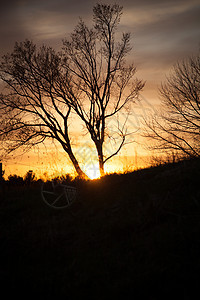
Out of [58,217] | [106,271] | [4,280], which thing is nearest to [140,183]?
[58,217]

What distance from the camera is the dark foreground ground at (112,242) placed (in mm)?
4418

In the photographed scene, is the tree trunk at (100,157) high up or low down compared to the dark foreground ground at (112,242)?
up

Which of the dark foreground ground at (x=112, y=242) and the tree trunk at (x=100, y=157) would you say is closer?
the dark foreground ground at (x=112, y=242)

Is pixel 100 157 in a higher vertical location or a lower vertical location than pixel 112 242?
higher

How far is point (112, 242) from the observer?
5879mm

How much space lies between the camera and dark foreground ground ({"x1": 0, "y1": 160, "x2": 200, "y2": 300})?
14.5ft

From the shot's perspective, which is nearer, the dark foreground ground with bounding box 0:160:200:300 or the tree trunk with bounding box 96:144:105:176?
the dark foreground ground with bounding box 0:160:200:300

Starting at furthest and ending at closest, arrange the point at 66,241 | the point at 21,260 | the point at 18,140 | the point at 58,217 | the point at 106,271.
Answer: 1. the point at 18,140
2. the point at 58,217
3. the point at 66,241
4. the point at 21,260
5. the point at 106,271

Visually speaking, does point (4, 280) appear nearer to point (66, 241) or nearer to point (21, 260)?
point (21, 260)

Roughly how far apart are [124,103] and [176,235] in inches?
626

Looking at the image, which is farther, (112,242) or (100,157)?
(100,157)

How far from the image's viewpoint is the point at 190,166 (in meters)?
8.85

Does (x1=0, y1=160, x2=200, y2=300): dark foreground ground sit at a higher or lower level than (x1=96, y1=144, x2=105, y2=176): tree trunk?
lower

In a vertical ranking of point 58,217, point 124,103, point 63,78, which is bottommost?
point 58,217
